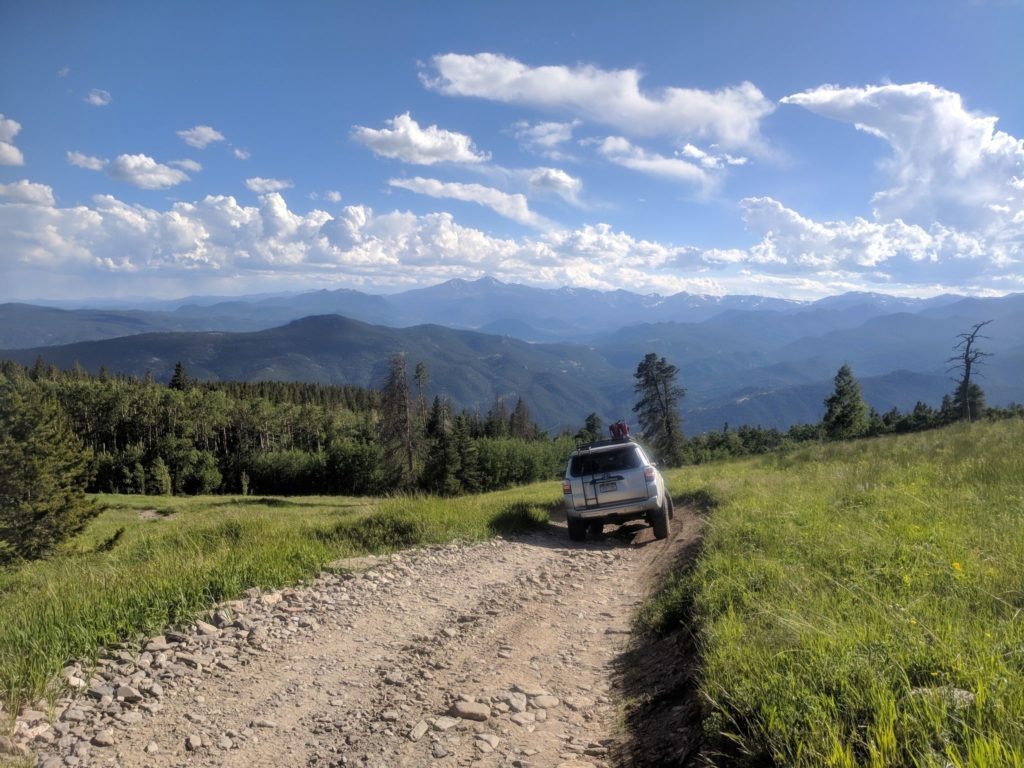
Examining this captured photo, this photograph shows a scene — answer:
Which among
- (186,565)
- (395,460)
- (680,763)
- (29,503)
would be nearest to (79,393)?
(395,460)

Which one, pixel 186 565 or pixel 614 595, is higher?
pixel 186 565

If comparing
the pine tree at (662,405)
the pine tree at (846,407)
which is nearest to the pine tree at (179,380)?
the pine tree at (662,405)

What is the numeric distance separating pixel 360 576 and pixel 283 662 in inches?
92.6

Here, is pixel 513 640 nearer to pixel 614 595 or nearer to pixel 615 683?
pixel 615 683

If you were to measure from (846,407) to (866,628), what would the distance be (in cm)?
6249

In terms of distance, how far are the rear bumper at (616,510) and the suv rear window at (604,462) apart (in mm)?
672

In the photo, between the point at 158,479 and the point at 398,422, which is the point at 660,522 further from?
the point at 158,479

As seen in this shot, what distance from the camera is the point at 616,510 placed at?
11188 millimetres

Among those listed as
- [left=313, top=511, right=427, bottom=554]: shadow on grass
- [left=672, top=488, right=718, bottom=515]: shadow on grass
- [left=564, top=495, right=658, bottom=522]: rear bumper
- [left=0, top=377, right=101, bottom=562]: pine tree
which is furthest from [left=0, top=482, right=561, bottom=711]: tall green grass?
[left=0, top=377, right=101, bottom=562]: pine tree

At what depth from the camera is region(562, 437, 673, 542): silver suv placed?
11.2 metres

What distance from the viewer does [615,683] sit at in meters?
4.75

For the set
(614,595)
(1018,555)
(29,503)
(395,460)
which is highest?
(1018,555)

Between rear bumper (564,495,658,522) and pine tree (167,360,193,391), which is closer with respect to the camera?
rear bumper (564,495,658,522)

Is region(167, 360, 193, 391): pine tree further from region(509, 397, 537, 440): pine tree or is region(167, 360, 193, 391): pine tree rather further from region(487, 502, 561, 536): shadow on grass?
region(487, 502, 561, 536): shadow on grass
